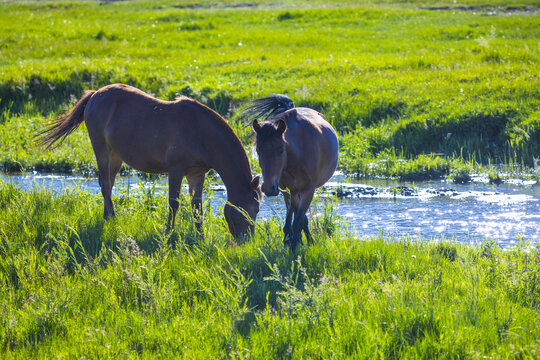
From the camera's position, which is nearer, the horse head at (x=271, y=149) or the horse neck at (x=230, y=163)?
the horse head at (x=271, y=149)

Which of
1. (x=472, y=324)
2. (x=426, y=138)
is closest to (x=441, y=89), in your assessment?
(x=426, y=138)

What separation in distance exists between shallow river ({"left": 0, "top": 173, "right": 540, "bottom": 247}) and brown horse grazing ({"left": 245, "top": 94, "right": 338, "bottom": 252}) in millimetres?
409

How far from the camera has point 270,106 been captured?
25.9 feet

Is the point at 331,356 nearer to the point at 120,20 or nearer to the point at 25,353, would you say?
the point at 25,353

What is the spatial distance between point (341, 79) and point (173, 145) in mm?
10207

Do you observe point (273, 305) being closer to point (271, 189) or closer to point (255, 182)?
point (271, 189)

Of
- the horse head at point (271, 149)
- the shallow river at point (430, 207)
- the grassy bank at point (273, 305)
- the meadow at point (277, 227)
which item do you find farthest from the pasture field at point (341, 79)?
the grassy bank at point (273, 305)

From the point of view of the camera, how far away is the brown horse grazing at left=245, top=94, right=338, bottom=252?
595cm

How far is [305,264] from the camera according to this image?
5.99 m

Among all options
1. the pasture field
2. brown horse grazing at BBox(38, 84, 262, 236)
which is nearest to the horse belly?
brown horse grazing at BBox(38, 84, 262, 236)

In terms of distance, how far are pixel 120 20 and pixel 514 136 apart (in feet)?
92.9

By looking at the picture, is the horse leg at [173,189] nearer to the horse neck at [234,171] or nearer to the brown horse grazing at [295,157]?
the horse neck at [234,171]

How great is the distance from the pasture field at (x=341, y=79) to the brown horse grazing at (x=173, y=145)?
6.08 feet

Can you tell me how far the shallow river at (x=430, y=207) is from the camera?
7.87 meters
